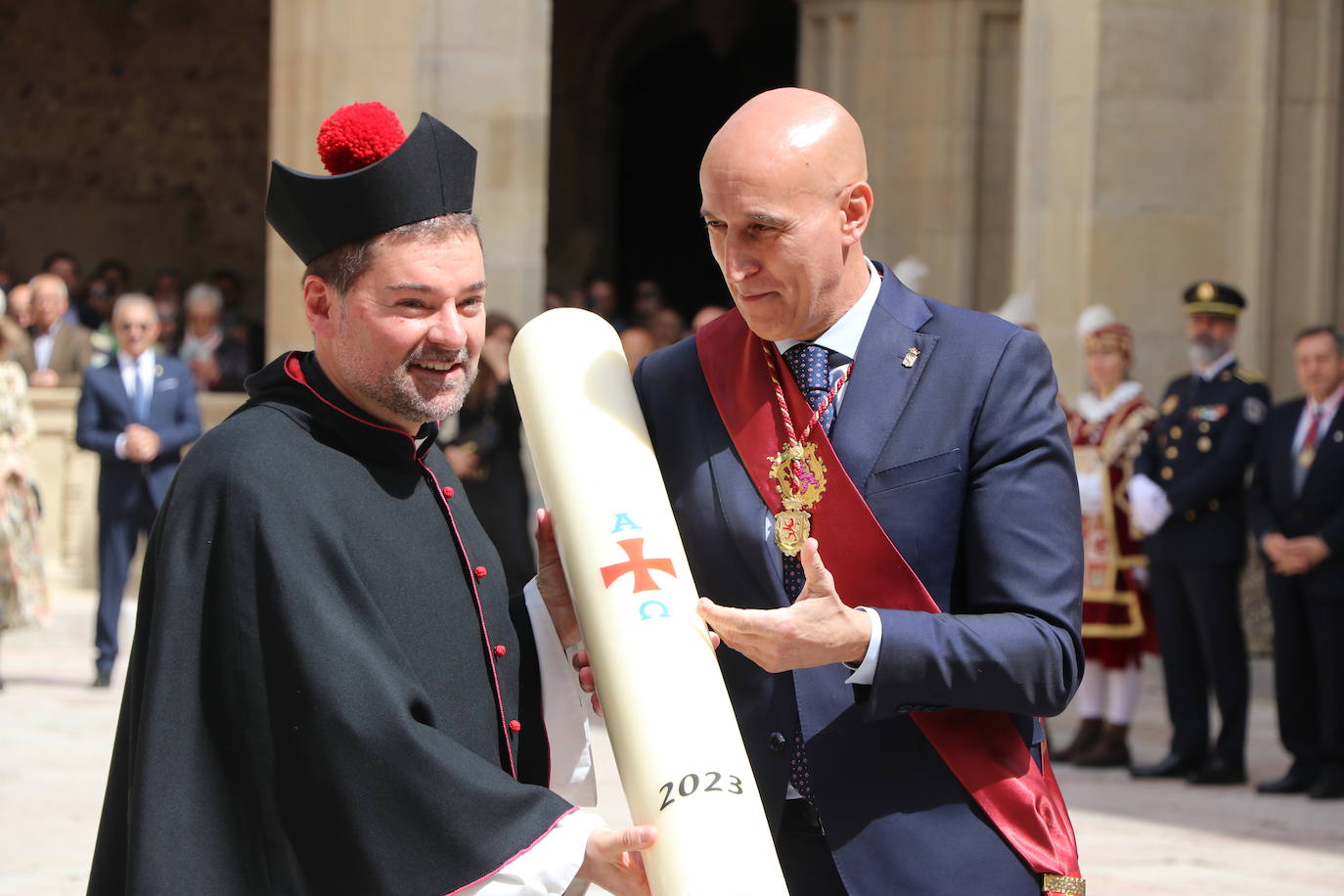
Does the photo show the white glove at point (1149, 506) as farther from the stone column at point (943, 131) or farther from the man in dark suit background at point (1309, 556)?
the stone column at point (943, 131)

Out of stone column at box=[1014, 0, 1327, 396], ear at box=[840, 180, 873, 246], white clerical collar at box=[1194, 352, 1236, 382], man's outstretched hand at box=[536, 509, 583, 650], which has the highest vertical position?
stone column at box=[1014, 0, 1327, 396]

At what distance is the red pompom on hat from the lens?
107 inches

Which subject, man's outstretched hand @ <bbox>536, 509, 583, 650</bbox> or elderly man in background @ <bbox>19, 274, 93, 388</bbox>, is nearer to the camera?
man's outstretched hand @ <bbox>536, 509, 583, 650</bbox>

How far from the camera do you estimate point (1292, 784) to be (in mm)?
7457

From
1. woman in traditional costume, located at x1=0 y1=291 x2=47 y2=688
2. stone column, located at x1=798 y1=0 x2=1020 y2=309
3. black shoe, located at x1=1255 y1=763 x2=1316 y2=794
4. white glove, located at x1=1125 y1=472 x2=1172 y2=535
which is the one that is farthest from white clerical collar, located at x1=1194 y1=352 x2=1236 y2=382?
stone column, located at x1=798 y1=0 x2=1020 y2=309

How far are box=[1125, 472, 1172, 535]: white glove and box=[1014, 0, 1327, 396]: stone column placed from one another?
195 cm

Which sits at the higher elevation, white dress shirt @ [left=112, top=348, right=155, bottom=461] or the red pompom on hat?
the red pompom on hat

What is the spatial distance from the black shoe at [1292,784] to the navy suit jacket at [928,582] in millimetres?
5002

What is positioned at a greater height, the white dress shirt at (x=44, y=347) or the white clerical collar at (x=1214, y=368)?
the white clerical collar at (x=1214, y=368)

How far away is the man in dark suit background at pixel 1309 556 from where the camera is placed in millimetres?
7438

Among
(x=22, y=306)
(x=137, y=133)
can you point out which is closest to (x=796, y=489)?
(x=22, y=306)

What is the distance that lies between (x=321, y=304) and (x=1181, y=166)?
7.75 meters

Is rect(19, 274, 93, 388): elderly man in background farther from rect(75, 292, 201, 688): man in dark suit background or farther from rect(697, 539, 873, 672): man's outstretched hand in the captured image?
rect(697, 539, 873, 672): man's outstretched hand

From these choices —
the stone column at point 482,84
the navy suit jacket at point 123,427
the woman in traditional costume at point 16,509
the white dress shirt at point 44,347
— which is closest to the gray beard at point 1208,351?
the stone column at point 482,84
